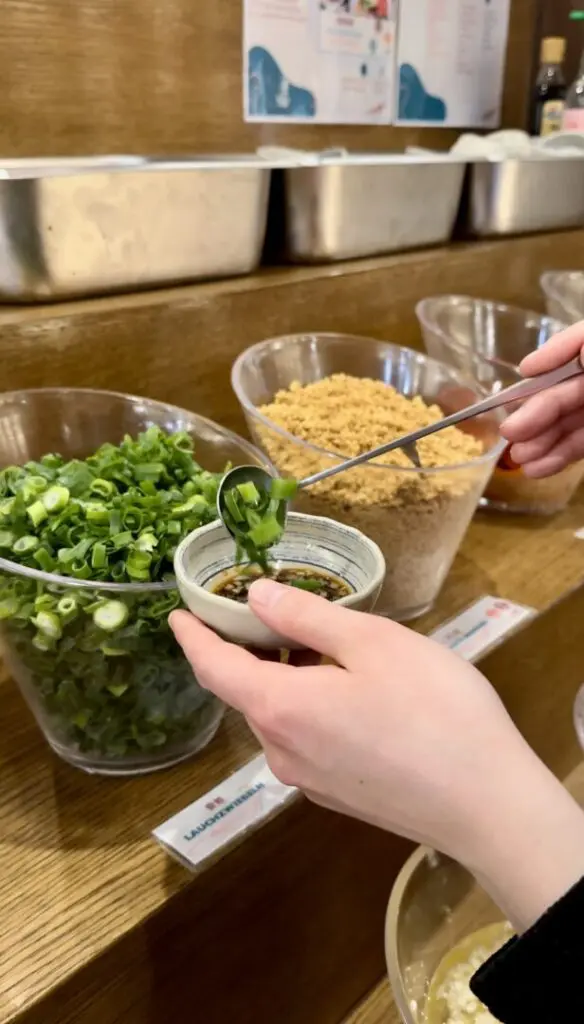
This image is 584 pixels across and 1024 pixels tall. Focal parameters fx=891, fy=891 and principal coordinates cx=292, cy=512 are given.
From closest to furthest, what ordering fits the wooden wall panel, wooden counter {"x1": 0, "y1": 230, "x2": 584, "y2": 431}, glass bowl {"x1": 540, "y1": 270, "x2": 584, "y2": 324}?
wooden counter {"x1": 0, "y1": 230, "x2": 584, "y2": 431}, the wooden wall panel, glass bowl {"x1": 540, "y1": 270, "x2": 584, "y2": 324}

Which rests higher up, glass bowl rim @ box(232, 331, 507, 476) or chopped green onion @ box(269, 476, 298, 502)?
chopped green onion @ box(269, 476, 298, 502)

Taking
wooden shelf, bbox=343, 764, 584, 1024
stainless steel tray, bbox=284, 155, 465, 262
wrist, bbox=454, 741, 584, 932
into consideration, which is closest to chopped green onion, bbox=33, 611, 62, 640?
wrist, bbox=454, 741, 584, 932

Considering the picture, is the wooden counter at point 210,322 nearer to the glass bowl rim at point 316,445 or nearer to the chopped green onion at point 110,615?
the glass bowl rim at point 316,445

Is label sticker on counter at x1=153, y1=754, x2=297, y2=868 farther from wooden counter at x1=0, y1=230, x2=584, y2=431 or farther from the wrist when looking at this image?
wooden counter at x1=0, y1=230, x2=584, y2=431

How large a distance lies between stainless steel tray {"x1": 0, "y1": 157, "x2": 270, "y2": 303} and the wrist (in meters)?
0.64

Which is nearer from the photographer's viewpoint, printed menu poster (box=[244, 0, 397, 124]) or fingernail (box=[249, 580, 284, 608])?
fingernail (box=[249, 580, 284, 608])

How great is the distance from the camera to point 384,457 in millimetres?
888

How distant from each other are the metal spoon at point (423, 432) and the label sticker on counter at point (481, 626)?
25cm

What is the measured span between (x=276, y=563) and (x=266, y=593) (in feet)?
0.45

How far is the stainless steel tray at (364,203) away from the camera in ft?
3.56

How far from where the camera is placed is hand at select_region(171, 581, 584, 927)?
44 cm

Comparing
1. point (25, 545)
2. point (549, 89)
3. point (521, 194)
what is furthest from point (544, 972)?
point (549, 89)

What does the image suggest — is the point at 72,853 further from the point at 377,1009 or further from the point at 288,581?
the point at 377,1009

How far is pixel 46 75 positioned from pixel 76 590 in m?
0.79
